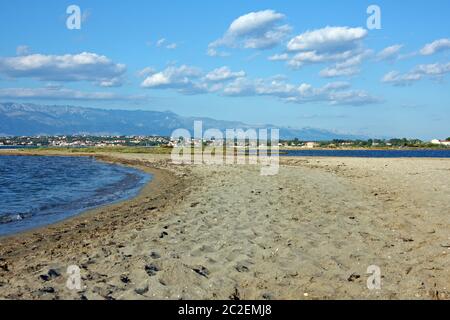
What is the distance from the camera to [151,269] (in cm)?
701

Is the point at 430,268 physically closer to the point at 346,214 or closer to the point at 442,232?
the point at 442,232

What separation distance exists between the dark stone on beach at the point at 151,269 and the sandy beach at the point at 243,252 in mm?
32

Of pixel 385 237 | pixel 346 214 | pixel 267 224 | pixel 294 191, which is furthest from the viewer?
pixel 294 191

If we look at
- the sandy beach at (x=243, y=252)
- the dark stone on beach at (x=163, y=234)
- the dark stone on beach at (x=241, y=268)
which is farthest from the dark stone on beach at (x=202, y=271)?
the dark stone on beach at (x=163, y=234)

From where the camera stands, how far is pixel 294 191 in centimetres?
1786

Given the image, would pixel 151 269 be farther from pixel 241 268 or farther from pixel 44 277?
pixel 44 277

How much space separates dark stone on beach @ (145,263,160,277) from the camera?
6.79 m

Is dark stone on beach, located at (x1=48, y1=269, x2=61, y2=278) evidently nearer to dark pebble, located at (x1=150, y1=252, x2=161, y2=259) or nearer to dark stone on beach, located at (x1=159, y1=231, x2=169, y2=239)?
dark pebble, located at (x1=150, y1=252, x2=161, y2=259)

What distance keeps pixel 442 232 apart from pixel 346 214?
2949mm

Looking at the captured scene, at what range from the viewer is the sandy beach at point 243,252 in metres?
6.13

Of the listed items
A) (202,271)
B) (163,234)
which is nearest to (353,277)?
(202,271)

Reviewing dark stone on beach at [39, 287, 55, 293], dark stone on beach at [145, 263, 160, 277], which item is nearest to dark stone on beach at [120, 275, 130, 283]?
dark stone on beach at [145, 263, 160, 277]

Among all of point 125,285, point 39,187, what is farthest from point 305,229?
point 39,187

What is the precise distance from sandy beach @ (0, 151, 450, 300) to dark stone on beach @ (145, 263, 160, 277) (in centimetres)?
3
